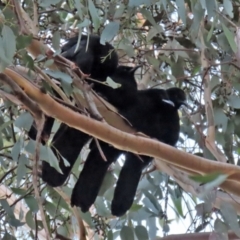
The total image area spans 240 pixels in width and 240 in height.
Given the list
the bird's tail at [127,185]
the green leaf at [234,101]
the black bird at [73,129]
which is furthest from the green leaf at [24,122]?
the green leaf at [234,101]

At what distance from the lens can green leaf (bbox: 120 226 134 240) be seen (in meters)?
1.47

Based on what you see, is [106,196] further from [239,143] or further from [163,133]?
[239,143]

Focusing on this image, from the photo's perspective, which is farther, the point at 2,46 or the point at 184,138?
the point at 184,138

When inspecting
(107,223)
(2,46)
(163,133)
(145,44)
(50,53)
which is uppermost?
(2,46)

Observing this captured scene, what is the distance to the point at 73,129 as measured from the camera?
150 centimetres

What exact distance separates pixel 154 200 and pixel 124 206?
12cm

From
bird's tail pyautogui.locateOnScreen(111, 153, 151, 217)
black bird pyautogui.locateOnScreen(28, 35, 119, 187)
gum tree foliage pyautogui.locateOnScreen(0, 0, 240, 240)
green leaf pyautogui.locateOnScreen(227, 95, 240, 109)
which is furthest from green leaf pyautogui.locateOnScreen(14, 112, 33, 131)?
green leaf pyautogui.locateOnScreen(227, 95, 240, 109)

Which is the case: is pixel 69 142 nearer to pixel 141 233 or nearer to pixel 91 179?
pixel 91 179

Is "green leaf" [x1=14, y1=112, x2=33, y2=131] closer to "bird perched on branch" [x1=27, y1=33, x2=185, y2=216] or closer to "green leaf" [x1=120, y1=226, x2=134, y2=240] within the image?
"bird perched on branch" [x1=27, y1=33, x2=185, y2=216]

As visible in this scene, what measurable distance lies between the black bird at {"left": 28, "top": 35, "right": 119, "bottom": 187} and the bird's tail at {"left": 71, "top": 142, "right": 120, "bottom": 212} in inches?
1.9

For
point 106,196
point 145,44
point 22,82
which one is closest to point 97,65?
point 145,44

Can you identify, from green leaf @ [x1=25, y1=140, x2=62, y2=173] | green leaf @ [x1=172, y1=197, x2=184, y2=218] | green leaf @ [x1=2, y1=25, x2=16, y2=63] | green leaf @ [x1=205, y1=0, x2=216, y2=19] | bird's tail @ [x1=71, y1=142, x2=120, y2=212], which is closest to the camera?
green leaf @ [x1=2, y1=25, x2=16, y2=63]

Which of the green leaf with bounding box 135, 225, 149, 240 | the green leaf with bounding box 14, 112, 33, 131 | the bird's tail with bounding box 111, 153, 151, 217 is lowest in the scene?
the green leaf with bounding box 135, 225, 149, 240

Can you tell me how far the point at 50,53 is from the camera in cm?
118
